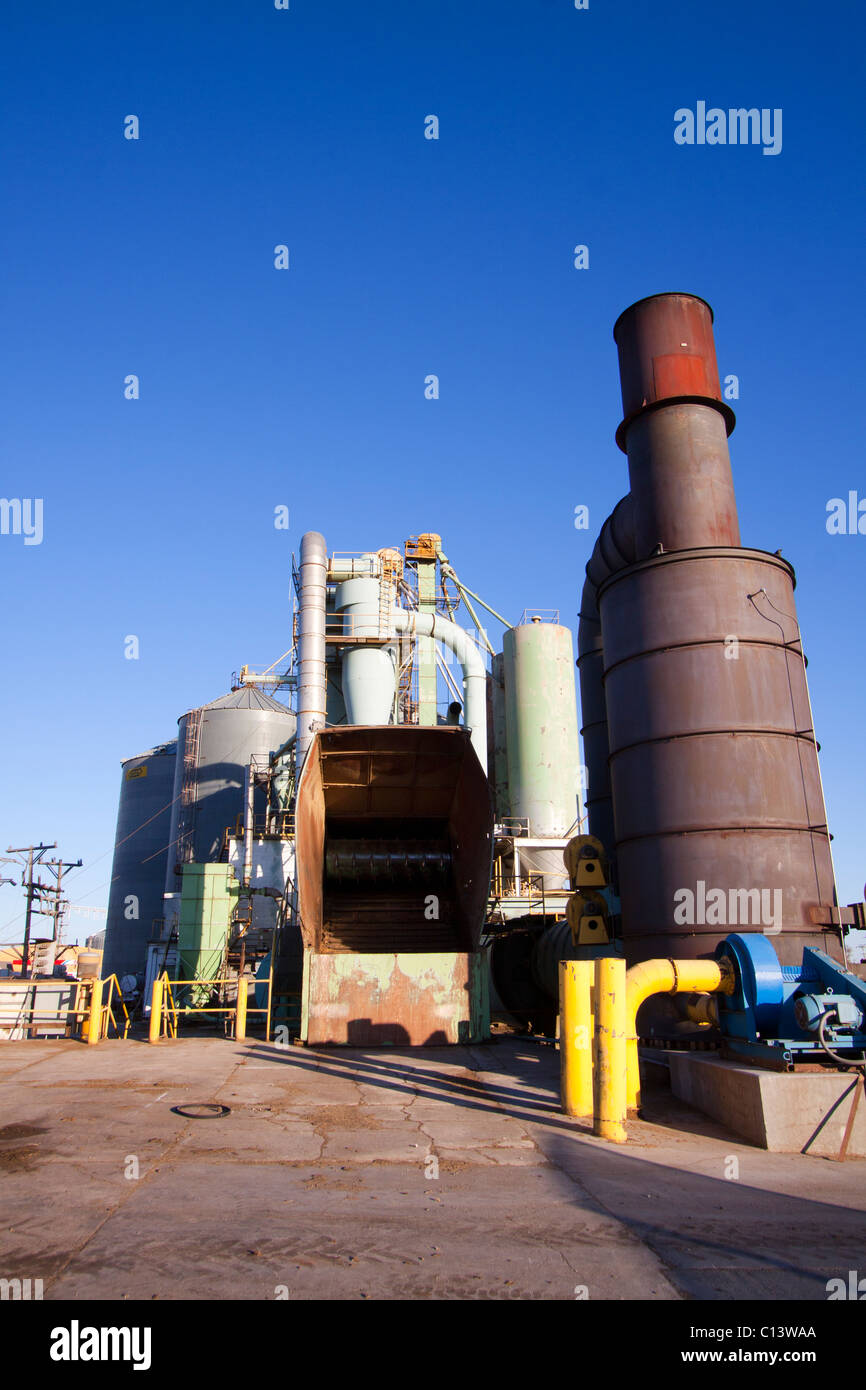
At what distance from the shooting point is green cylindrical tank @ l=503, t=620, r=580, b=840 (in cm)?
2667

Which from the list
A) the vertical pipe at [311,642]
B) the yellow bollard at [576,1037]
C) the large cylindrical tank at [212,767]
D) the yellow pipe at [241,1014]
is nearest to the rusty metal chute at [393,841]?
the yellow pipe at [241,1014]

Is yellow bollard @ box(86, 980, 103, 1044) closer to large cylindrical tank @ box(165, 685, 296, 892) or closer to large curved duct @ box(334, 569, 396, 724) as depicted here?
large curved duct @ box(334, 569, 396, 724)

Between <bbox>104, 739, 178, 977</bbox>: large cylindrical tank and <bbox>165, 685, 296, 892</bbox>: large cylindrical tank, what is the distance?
3.69 metres

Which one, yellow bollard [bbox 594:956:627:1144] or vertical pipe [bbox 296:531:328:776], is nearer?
yellow bollard [bbox 594:956:627:1144]

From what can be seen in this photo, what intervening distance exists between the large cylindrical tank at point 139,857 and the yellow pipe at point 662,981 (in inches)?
1239

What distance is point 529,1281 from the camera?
148 inches

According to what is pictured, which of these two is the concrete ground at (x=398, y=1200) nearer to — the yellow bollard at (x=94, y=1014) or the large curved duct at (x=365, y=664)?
the yellow bollard at (x=94, y=1014)

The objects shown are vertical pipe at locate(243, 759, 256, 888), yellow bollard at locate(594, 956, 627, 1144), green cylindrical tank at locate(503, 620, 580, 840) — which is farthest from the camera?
vertical pipe at locate(243, 759, 256, 888)

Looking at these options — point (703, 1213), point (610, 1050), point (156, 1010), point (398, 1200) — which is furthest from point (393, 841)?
point (703, 1213)

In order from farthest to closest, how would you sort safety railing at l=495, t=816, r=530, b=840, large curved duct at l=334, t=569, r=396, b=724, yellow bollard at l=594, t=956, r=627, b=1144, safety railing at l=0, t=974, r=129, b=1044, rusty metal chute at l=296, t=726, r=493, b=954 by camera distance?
1. large curved duct at l=334, t=569, r=396, b=724
2. safety railing at l=495, t=816, r=530, b=840
3. rusty metal chute at l=296, t=726, r=493, b=954
4. safety railing at l=0, t=974, r=129, b=1044
5. yellow bollard at l=594, t=956, r=627, b=1144

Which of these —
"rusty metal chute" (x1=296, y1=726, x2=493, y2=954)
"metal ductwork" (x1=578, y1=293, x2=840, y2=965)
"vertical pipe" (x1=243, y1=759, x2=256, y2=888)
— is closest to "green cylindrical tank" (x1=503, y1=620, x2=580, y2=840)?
"vertical pipe" (x1=243, y1=759, x2=256, y2=888)

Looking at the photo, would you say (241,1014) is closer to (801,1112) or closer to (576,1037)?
(576,1037)
